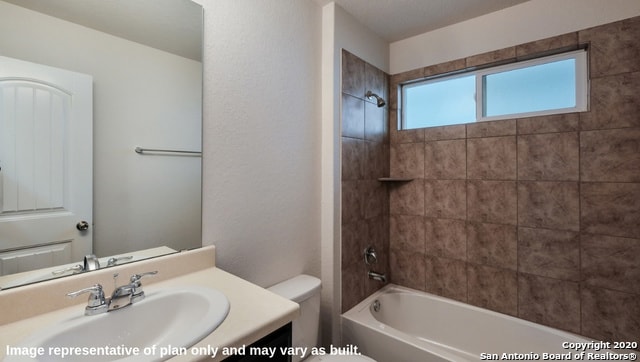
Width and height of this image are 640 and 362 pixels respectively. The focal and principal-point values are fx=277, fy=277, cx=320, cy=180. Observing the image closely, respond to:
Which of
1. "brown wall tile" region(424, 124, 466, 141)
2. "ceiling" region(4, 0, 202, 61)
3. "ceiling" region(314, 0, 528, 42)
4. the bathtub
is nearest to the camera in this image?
"ceiling" region(4, 0, 202, 61)

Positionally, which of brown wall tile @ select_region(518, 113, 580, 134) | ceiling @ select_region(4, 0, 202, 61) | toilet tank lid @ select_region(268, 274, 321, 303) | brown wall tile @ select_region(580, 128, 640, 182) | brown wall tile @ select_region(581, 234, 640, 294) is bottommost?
toilet tank lid @ select_region(268, 274, 321, 303)

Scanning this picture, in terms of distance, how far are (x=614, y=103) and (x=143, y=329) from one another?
8.34 ft

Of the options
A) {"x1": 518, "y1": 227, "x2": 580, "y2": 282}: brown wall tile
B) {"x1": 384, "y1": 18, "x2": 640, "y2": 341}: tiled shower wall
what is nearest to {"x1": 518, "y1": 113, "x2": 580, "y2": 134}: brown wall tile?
{"x1": 384, "y1": 18, "x2": 640, "y2": 341}: tiled shower wall

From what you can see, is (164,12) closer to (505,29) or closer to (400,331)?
(505,29)

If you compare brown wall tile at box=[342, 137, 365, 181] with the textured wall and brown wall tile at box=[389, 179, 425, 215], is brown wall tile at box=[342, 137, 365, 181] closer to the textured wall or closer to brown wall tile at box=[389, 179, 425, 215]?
the textured wall

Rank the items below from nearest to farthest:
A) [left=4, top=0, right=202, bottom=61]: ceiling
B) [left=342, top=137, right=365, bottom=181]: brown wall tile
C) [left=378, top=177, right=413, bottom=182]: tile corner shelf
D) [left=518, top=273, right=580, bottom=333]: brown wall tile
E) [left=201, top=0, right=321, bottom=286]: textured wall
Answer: [left=4, top=0, right=202, bottom=61]: ceiling < [left=201, top=0, right=321, bottom=286]: textured wall < [left=518, top=273, right=580, bottom=333]: brown wall tile < [left=342, top=137, right=365, bottom=181]: brown wall tile < [left=378, top=177, right=413, bottom=182]: tile corner shelf

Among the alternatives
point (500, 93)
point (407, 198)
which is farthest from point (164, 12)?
point (500, 93)

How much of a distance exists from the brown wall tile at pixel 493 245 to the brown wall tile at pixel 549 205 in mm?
129

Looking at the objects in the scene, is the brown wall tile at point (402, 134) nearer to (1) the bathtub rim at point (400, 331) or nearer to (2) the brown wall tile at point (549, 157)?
(2) the brown wall tile at point (549, 157)

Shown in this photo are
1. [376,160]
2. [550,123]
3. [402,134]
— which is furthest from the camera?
[402,134]

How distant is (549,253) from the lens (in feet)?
5.85

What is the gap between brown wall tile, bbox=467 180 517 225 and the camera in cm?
190

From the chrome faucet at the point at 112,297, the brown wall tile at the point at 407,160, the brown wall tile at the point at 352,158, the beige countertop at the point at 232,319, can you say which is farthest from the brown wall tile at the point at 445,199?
the chrome faucet at the point at 112,297

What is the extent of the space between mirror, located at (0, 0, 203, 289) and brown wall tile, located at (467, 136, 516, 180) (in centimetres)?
184
